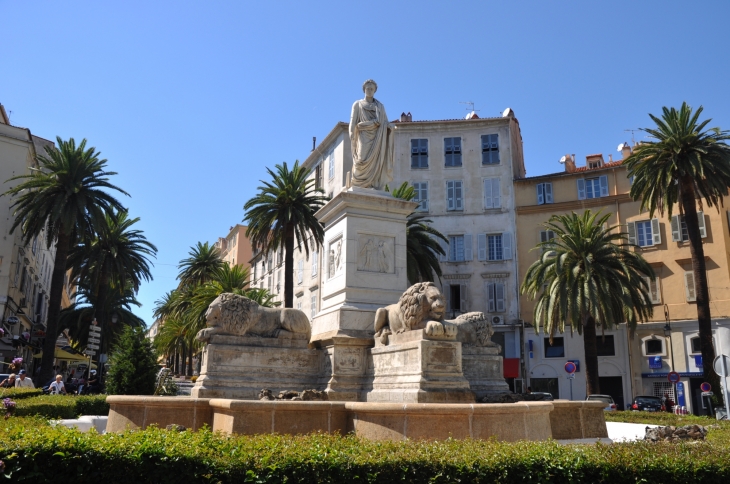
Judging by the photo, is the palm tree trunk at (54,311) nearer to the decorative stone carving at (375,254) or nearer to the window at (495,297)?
the decorative stone carving at (375,254)

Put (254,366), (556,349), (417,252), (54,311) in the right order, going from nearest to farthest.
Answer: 1. (254,366)
2. (54,311)
3. (417,252)
4. (556,349)

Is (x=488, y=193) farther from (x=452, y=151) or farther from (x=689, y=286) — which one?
(x=689, y=286)

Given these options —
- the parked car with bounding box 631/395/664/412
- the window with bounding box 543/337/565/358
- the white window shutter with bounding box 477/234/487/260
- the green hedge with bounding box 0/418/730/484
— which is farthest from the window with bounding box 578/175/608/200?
the green hedge with bounding box 0/418/730/484

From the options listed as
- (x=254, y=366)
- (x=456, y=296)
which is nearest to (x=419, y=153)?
(x=456, y=296)

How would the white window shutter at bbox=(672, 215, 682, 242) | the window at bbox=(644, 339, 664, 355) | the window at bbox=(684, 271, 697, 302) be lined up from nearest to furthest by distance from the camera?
the window at bbox=(684, 271, 697, 302) → the window at bbox=(644, 339, 664, 355) → the white window shutter at bbox=(672, 215, 682, 242)

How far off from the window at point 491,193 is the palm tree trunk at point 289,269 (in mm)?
16964

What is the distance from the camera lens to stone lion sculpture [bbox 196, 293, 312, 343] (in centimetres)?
1154

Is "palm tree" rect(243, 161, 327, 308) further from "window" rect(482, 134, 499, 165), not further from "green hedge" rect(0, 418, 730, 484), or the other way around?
"green hedge" rect(0, 418, 730, 484)

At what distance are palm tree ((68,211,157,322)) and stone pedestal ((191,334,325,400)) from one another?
99.2 ft

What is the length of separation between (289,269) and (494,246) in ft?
57.1

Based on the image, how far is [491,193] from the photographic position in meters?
48.7

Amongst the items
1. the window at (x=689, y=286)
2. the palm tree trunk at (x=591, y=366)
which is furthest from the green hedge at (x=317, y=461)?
the window at (x=689, y=286)

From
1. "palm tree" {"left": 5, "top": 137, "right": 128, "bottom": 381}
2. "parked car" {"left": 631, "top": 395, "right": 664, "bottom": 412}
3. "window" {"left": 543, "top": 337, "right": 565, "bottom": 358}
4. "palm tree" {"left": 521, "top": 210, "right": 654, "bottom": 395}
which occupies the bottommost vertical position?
"parked car" {"left": 631, "top": 395, "right": 664, "bottom": 412}

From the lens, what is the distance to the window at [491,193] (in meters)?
48.4
